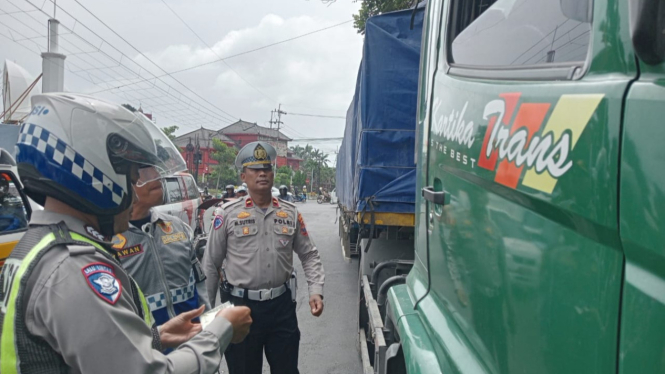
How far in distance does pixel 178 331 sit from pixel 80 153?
0.67 metres

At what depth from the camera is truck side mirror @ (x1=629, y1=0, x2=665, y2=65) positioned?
702mm

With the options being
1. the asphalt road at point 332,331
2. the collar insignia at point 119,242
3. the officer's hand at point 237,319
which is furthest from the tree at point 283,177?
the officer's hand at point 237,319

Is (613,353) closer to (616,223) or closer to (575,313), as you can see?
(575,313)

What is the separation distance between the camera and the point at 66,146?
1103 millimetres

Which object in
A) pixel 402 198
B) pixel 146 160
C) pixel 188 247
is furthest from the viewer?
pixel 402 198

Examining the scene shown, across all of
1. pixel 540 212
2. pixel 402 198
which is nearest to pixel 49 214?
pixel 540 212

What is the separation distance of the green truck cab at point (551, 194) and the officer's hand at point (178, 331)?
769 millimetres

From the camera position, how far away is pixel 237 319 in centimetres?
143

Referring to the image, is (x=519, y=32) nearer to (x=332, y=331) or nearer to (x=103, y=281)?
(x=103, y=281)

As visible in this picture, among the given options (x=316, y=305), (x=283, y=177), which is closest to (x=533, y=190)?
(x=316, y=305)

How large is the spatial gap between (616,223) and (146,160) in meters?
1.14

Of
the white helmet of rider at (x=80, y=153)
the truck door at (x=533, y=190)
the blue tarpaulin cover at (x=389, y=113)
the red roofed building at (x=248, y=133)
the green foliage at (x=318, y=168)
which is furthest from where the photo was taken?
the green foliage at (x=318, y=168)

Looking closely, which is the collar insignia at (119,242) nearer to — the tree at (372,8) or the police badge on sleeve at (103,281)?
the police badge on sleeve at (103,281)

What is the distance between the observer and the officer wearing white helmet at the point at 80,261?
97 cm
